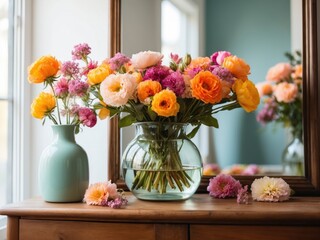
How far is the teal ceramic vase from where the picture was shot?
1.51 metres

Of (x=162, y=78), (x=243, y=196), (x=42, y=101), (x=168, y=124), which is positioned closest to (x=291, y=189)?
(x=243, y=196)

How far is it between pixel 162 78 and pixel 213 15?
1.46ft

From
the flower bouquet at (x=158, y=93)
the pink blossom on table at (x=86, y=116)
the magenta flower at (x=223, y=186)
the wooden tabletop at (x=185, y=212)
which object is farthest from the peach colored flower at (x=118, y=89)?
the magenta flower at (x=223, y=186)

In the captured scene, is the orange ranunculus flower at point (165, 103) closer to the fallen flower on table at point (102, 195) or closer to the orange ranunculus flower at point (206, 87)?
the orange ranunculus flower at point (206, 87)

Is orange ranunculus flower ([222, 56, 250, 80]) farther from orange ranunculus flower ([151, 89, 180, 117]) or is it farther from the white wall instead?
the white wall

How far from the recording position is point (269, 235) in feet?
4.42

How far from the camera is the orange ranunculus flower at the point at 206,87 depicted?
1.41 metres

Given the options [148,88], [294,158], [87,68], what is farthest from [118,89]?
[294,158]

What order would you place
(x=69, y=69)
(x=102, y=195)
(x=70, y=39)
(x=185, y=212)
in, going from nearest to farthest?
(x=185, y=212)
(x=102, y=195)
(x=69, y=69)
(x=70, y=39)

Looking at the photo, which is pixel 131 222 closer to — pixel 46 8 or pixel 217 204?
pixel 217 204

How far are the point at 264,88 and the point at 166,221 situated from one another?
2.21ft

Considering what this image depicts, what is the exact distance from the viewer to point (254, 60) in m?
1.76

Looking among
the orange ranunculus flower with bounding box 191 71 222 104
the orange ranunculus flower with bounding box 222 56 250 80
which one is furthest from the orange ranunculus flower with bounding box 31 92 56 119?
the orange ranunculus flower with bounding box 222 56 250 80

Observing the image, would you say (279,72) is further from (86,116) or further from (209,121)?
(86,116)
